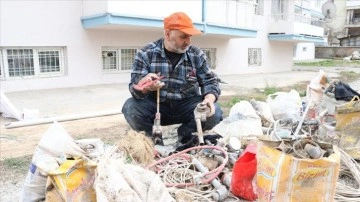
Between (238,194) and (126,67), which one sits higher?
(126,67)

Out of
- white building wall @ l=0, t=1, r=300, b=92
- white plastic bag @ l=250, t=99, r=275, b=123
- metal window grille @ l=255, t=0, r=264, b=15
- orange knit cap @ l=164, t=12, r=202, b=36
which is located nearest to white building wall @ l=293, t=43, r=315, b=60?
metal window grille @ l=255, t=0, r=264, b=15

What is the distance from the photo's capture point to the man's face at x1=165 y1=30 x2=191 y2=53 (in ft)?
9.27

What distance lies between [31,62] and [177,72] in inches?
243

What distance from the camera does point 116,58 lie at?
9.81 metres

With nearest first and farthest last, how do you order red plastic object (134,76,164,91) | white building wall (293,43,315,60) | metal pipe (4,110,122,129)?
red plastic object (134,76,164,91) < metal pipe (4,110,122,129) < white building wall (293,43,315,60)

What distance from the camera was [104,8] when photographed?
320 inches

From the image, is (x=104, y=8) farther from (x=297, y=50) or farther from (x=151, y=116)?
(x=297, y=50)

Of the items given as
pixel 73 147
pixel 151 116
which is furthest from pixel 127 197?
pixel 151 116

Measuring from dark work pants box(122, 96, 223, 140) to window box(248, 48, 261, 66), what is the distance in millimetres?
12148

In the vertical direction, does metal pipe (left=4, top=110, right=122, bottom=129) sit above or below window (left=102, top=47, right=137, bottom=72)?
below

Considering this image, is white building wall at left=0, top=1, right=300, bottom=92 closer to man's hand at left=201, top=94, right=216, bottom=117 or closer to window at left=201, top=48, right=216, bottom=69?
window at left=201, top=48, right=216, bottom=69

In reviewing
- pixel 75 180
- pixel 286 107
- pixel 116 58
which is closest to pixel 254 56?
pixel 116 58

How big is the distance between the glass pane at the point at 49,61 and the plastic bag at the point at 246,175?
719cm

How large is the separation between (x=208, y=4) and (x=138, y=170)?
9400mm
